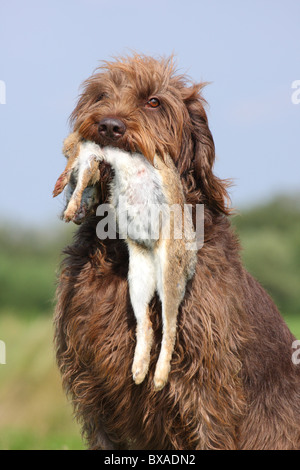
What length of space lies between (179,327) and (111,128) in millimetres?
1316

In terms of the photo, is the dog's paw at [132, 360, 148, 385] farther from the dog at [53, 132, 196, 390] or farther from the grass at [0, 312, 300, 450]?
the grass at [0, 312, 300, 450]

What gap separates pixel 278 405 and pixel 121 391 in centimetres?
110

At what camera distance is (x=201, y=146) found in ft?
13.9

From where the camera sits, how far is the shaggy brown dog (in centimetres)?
407

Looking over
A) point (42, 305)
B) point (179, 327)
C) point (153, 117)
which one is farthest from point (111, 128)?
point (42, 305)

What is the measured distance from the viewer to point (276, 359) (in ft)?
15.0

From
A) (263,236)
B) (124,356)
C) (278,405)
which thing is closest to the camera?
(124,356)

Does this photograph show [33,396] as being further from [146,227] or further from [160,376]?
[146,227]

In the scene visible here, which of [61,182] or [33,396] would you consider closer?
[61,182]

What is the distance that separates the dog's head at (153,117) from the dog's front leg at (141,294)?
1.94 ft

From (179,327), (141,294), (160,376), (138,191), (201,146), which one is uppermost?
(201,146)

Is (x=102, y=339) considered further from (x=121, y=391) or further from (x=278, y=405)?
(x=278, y=405)

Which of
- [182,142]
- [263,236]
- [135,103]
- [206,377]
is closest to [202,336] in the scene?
[206,377]

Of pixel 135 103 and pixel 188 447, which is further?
pixel 188 447
